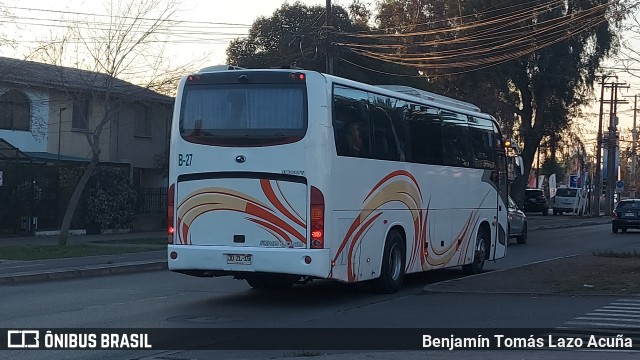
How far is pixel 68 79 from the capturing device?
1097 inches

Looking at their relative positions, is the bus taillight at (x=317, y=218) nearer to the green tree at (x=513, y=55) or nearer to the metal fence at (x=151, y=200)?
the metal fence at (x=151, y=200)

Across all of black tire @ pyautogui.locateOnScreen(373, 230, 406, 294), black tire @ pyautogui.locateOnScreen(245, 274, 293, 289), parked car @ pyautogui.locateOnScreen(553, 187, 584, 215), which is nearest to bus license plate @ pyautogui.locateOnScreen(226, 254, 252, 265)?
black tire @ pyautogui.locateOnScreen(245, 274, 293, 289)

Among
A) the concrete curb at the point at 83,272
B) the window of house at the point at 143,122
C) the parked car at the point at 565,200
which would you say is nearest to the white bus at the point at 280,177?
the concrete curb at the point at 83,272

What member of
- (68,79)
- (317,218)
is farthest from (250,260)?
(68,79)

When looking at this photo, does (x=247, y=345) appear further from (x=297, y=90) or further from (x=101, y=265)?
(x=101, y=265)

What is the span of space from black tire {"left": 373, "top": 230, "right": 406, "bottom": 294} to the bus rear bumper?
231 centimetres

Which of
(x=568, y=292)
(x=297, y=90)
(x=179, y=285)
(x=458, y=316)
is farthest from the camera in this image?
(x=179, y=285)

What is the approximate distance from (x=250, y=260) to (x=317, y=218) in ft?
3.93

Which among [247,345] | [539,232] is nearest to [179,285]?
[247,345]

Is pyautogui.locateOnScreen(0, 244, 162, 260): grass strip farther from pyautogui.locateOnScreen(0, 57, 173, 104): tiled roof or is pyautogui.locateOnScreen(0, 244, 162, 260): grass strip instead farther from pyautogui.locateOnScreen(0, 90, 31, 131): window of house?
pyautogui.locateOnScreen(0, 90, 31, 131): window of house

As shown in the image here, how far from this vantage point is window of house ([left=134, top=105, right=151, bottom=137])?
40.0 metres

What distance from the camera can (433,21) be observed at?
4606 cm

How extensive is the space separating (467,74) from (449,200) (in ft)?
92.0

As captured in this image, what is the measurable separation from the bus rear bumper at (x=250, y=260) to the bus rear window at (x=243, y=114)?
164 cm
